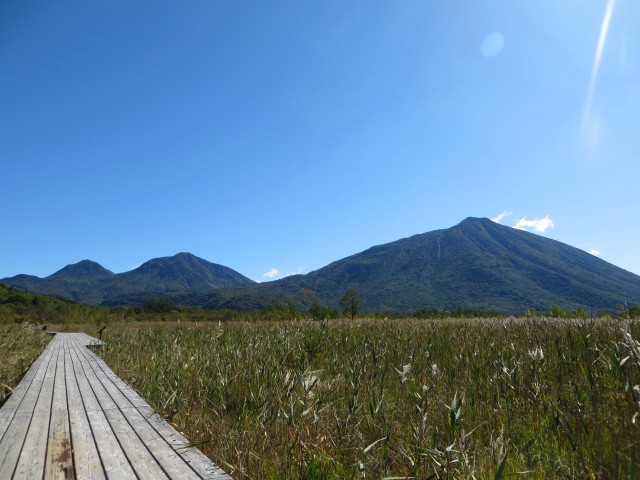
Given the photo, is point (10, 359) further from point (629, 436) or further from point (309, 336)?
point (629, 436)

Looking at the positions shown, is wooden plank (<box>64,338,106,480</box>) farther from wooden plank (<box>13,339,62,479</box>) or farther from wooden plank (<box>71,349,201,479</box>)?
wooden plank (<box>71,349,201,479</box>)

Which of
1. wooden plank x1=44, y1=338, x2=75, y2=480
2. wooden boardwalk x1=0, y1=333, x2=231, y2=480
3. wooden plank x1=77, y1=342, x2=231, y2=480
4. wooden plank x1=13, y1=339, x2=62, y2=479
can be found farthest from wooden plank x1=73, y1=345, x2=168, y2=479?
wooden plank x1=13, y1=339, x2=62, y2=479

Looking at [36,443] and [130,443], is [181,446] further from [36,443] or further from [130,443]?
[36,443]

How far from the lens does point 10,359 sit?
24.9 feet

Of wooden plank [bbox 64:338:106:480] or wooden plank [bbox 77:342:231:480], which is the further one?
wooden plank [bbox 64:338:106:480]

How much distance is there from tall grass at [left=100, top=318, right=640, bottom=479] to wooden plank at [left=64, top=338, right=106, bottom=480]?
73 centimetres

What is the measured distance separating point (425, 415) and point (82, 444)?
2.85 meters

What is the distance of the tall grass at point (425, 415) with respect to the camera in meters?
2.09

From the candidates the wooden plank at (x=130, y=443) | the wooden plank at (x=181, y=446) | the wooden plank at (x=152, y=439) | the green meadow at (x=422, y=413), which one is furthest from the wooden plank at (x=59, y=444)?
the green meadow at (x=422, y=413)

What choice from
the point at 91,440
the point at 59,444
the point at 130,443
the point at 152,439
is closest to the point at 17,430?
the point at 59,444

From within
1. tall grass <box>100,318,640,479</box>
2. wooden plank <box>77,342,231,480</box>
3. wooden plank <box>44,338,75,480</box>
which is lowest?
wooden plank <box>44,338,75,480</box>

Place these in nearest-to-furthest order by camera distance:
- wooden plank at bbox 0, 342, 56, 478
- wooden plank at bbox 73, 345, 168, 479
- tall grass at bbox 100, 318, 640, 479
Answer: tall grass at bbox 100, 318, 640, 479, wooden plank at bbox 73, 345, 168, 479, wooden plank at bbox 0, 342, 56, 478

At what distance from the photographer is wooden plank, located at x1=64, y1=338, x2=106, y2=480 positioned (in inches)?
103

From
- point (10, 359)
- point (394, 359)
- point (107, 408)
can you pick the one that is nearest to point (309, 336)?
point (394, 359)
